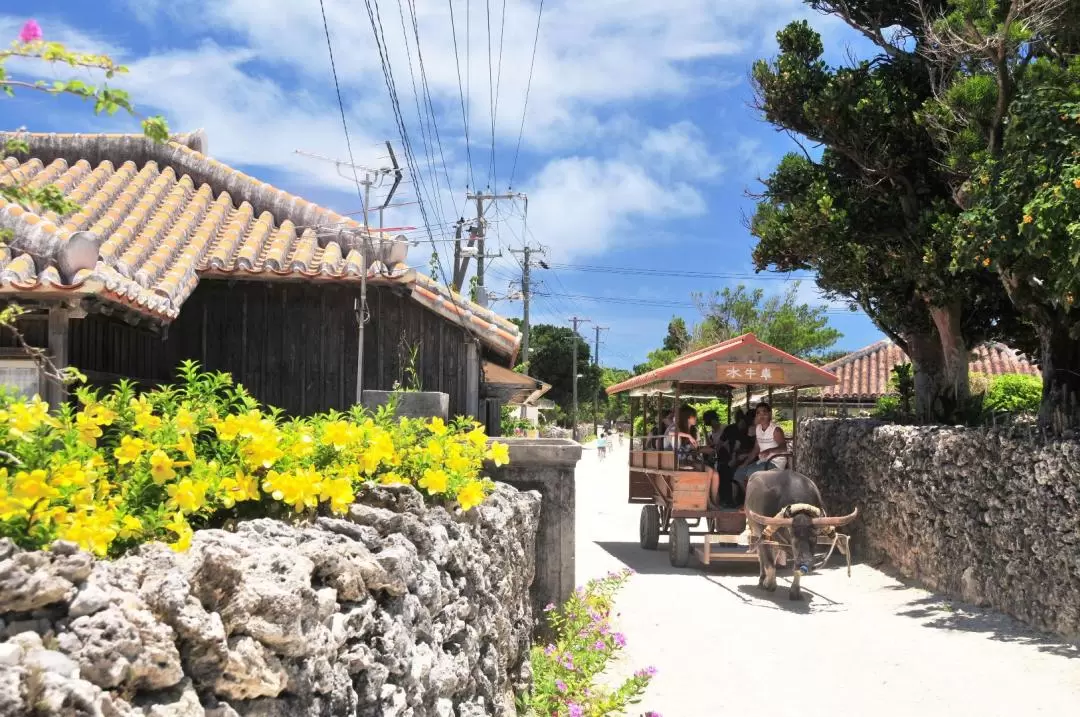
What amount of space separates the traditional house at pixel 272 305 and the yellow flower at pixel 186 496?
17.5 feet

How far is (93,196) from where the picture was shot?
1030 centimetres

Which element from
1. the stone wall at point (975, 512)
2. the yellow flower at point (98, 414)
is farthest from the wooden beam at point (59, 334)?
the stone wall at point (975, 512)

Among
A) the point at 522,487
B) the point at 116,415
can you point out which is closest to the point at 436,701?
the point at 116,415

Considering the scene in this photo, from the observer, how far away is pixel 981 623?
9.55m

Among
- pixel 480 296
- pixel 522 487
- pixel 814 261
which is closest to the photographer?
pixel 522 487

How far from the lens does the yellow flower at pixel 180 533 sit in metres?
2.33

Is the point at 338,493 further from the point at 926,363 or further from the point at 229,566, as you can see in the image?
the point at 926,363

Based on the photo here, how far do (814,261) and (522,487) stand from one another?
8235mm

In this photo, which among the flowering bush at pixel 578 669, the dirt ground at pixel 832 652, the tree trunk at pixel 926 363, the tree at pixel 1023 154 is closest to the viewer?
the flowering bush at pixel 578 669

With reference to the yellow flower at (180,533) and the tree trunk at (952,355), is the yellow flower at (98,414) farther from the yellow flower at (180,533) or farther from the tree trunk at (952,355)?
the tree trunk at (952,355)

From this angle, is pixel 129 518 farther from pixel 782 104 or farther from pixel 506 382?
pixel 782 104

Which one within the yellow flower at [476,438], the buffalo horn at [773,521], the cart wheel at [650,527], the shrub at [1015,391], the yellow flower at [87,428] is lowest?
the cart wheel at [650,527]

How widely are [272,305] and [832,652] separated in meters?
6.34

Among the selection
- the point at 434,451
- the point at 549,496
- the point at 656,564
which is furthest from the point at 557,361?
the point at 434,451
